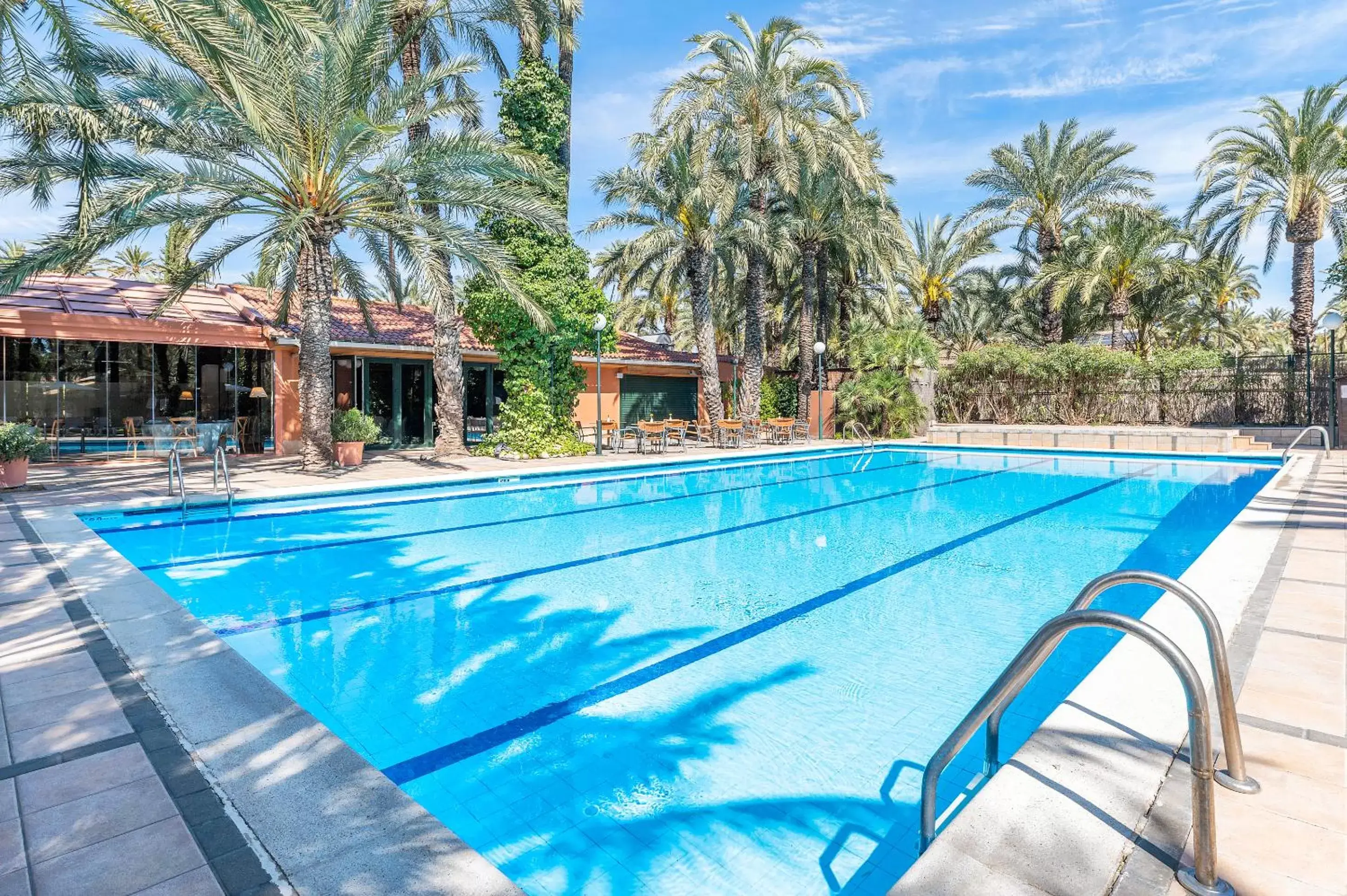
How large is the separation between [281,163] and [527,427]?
764 centimetres

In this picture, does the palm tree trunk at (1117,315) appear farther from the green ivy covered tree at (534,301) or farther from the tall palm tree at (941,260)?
the green ivy covered tree at (534,301)

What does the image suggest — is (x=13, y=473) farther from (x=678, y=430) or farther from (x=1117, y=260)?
(x=1117, y=260)

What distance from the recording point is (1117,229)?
2580cm

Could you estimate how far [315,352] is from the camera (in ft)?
44.9

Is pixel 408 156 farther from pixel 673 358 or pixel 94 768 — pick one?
pixel 673 358

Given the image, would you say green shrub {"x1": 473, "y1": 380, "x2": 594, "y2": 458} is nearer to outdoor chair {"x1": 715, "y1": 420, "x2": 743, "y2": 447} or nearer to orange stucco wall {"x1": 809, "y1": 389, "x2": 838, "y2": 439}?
outdoor chair {"x1": 715, "y1": 420, "x2": 743, "y2": 447}

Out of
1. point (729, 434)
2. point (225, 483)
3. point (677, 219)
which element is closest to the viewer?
point (225, 483)

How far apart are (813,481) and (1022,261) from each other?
2027 cm

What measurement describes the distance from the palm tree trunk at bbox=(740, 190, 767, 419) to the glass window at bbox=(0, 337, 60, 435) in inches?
715

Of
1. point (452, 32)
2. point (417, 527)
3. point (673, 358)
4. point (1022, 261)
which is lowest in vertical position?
point (417, 527)

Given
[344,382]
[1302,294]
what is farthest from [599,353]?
[1302,294]

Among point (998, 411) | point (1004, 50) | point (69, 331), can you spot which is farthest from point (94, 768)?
point (998, 411)

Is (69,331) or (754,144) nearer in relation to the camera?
(69,331)

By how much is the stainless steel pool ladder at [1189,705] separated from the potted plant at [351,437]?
14827 mm
